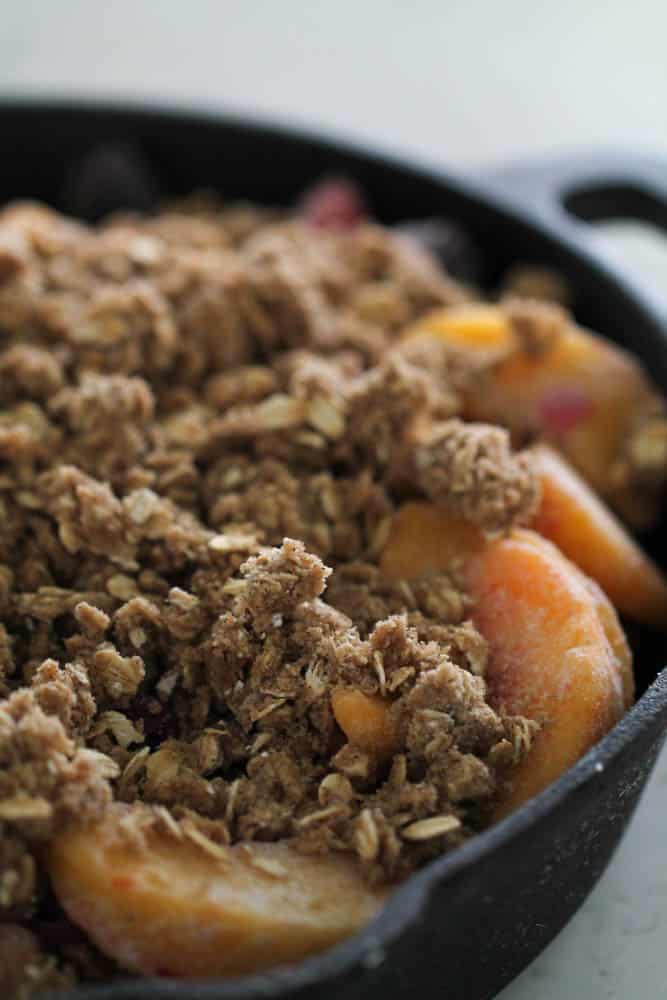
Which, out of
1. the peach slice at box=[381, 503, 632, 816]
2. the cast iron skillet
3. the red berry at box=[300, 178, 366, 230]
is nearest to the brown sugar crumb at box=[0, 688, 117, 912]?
the cast iron skillet

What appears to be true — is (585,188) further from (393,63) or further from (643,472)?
(393,63)

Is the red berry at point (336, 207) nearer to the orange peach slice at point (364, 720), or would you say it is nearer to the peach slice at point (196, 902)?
the orange peach slice at point (364, 720)

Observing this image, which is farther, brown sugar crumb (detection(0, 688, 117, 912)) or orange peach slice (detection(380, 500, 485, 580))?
orange peach slice (detection(380, 500, 485, 580))

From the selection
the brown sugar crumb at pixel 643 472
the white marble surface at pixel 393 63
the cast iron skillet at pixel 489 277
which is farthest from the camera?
the white marble surface at pixel 393 63

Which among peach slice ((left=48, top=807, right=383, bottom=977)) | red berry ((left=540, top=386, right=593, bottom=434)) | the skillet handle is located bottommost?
peach slice ((left=48, top=807, right=383, bottom=977))

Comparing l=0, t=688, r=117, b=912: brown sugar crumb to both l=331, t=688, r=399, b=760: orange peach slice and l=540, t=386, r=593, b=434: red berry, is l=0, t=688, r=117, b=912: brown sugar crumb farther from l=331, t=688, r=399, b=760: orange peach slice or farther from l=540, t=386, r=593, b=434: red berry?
l=540, t=386, r=593, b=434: red berry

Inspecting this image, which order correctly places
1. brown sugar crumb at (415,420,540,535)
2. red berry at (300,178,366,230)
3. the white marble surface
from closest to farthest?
brown sugar crumb at (415,420,540,535), red berry at (300,178,366,230), the white marble surface

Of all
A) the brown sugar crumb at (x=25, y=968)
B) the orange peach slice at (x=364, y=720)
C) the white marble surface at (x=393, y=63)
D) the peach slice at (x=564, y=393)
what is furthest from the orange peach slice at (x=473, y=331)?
the white marble surface at (x=393, y=63)
